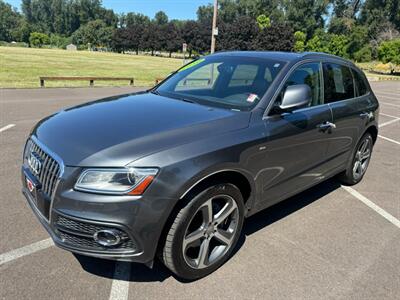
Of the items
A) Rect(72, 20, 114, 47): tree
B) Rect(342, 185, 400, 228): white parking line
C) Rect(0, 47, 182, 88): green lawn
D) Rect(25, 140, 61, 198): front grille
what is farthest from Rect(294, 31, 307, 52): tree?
Rect(25, 140, 61, 198): front grille

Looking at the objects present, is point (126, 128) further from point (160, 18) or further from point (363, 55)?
point (160, 18)

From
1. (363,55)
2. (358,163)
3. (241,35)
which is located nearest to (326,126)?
(358,163)

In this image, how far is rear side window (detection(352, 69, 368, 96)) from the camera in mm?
5109

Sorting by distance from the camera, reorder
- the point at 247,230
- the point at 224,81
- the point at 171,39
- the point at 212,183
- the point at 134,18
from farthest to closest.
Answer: the point at 134,18
the point at 171,39
the point at 224,81
the point at 247,230
the point at 212,183

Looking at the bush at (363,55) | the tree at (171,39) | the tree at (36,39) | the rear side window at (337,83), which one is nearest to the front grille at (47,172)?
the rear side window at (337,83)

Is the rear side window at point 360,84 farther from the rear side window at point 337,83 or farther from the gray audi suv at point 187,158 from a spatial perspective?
the gray audi suv at point 187,158

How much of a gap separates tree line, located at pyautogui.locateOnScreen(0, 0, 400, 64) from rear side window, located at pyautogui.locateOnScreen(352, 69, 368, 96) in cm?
6829

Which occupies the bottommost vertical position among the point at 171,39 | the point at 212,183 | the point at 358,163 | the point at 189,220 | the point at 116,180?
the point at 358,163

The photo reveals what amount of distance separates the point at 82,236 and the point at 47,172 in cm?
55

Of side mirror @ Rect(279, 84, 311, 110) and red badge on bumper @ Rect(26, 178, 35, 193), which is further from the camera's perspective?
side mirror @ Rect(279, 84, 311, 110)

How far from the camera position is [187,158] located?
8.71 ft

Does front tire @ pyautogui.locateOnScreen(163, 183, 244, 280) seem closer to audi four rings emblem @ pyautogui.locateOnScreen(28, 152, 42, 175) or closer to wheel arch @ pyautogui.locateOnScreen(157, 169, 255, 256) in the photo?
wheel arch @ pyautogui.locateOnScreen(157, 169, 255, 256)

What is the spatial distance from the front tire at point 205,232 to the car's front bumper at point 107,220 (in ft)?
0.59

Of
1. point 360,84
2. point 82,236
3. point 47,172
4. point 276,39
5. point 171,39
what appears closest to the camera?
point 82,236
